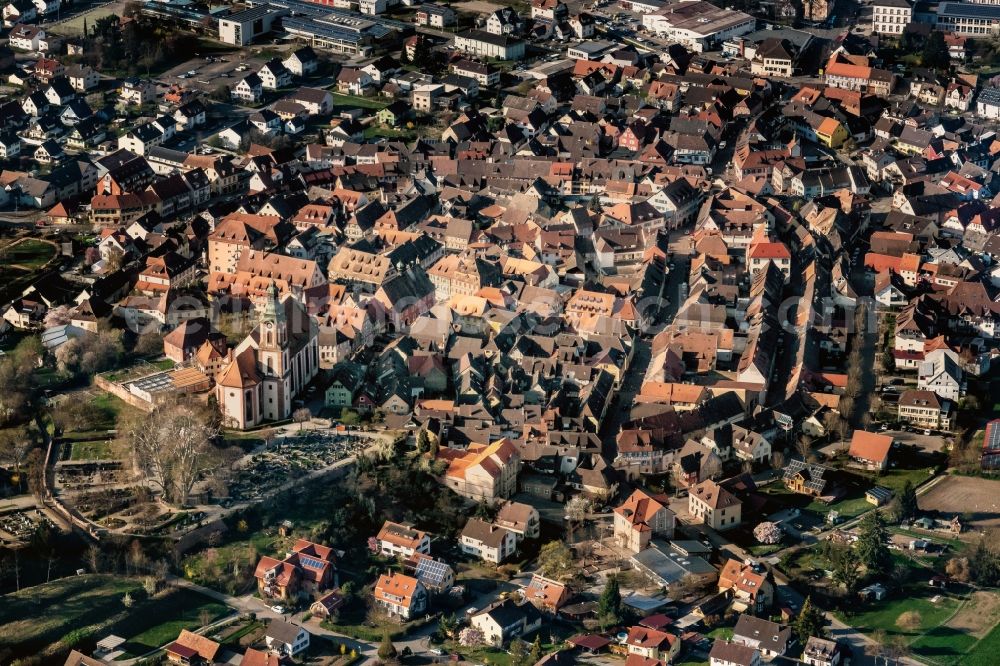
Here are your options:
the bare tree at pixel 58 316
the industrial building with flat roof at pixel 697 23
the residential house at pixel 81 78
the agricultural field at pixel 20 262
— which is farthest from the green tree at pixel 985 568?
the residential house at pixel 81 78

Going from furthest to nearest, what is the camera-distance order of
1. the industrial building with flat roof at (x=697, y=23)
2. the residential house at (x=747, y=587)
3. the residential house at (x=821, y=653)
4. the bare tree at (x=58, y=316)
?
the industrial building with flat roof at (x=697, y=23)
the bare tree at (x=58, y=316)
the residential house at (x=747, y=587)
the residential house at (x=821, y=653)

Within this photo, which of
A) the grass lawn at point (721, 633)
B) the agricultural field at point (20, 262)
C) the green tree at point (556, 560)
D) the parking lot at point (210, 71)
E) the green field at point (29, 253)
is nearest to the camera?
the grass lawn at point (721, 633)

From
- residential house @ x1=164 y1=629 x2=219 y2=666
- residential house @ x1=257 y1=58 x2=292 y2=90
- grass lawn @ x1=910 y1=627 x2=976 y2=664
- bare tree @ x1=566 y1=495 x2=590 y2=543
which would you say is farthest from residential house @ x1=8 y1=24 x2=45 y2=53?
grass lawn @ x1=910 y1=627 x2=976 y2=664

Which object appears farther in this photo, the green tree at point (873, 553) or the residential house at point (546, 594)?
the green tree at point (873, 553)

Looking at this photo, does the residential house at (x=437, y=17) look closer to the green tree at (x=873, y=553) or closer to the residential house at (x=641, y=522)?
the residential house at (x=641, y=522)

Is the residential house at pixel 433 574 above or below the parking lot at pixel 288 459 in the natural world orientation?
below

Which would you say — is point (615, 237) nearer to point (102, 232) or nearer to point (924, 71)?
point (102, 232)

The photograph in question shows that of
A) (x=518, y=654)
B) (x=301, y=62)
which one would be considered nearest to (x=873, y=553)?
(x=518, y=654)

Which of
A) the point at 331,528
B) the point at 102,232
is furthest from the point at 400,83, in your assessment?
the point at 331,528

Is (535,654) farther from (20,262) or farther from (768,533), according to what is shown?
(20,262)
